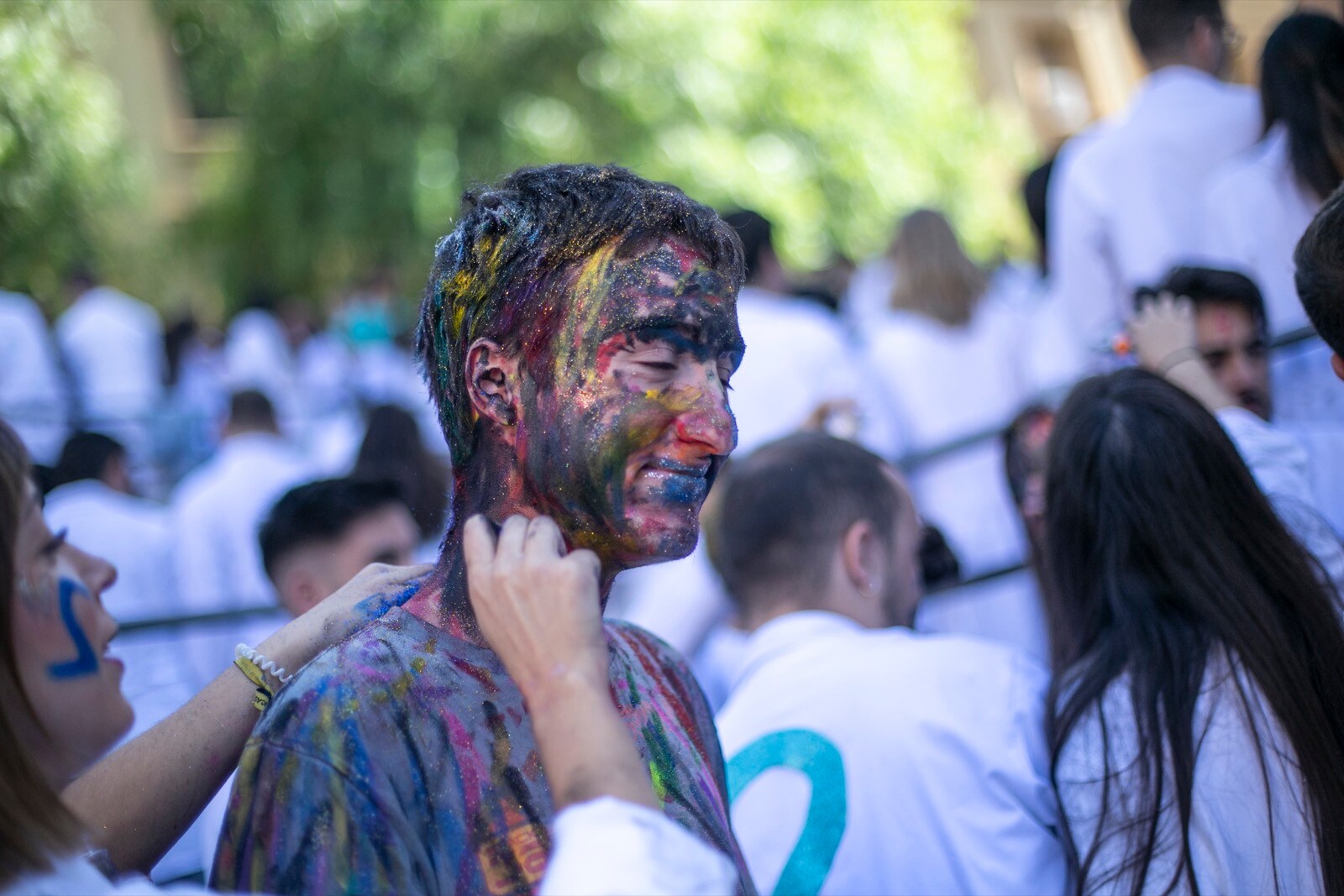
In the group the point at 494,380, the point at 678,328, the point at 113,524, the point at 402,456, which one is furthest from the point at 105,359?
the point at 678,328

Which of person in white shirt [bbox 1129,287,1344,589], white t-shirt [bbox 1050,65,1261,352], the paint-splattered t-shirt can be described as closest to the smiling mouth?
the paint-splattered t-shirt

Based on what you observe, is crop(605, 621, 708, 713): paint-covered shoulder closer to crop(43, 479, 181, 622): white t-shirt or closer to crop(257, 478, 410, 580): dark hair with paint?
crop(257, 478, 410, 580): dark hair with paint

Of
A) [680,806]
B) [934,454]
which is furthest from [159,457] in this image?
[680,806]

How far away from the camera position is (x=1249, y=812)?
2332mm

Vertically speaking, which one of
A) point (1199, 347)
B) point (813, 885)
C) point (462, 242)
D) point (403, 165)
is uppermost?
point (403, 165)

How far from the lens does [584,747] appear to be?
141cm

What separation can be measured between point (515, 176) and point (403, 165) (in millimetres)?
13953

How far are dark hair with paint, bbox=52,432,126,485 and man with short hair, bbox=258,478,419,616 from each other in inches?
88.5

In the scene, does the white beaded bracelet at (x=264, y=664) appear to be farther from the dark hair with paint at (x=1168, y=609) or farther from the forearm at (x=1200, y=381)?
the forearm at (x=1200, y=381)

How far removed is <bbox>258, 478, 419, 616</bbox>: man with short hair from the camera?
3590 millimetres

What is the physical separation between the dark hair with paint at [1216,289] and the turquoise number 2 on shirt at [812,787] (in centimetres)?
170

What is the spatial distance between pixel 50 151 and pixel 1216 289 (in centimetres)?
715

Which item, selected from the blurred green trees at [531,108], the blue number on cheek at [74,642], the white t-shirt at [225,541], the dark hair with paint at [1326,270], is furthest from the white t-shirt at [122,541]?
the blurred green trees at [531,108]

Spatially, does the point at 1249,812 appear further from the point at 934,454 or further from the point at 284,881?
the point at 934,454
